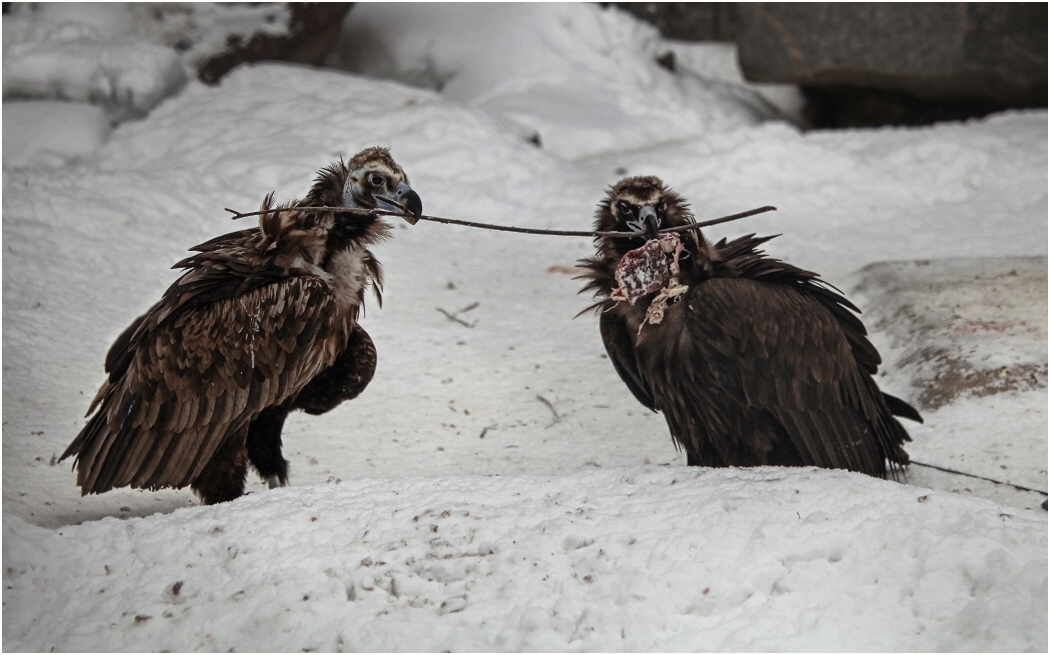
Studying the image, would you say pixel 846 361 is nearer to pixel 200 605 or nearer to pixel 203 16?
pixel 200 605

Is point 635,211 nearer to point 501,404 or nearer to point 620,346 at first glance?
point 620,346

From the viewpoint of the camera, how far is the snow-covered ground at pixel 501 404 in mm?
2453

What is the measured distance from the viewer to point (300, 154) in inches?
289

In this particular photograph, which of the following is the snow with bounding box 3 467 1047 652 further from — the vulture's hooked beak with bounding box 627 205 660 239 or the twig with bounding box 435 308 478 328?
the twig with bounding box 435 308 478 328

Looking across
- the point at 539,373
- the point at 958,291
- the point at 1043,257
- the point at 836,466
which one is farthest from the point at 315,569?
the point at 1043,257

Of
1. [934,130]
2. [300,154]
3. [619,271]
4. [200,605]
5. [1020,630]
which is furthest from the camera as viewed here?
[934,130]

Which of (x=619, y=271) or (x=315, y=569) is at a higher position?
(x=619, y=271)

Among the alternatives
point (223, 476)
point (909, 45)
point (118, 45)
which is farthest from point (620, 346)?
point (909, 45)

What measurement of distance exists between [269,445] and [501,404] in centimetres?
136

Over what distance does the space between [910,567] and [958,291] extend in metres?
3.10

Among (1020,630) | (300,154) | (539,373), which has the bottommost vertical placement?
(1020,630)

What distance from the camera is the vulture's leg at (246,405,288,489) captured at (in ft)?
12.0

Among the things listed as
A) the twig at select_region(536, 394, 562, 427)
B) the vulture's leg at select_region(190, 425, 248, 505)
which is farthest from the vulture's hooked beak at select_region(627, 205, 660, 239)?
the vulture's leg at select_region(190, 425, 248, 505)

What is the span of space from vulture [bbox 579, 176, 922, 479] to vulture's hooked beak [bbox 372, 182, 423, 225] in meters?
0.72
